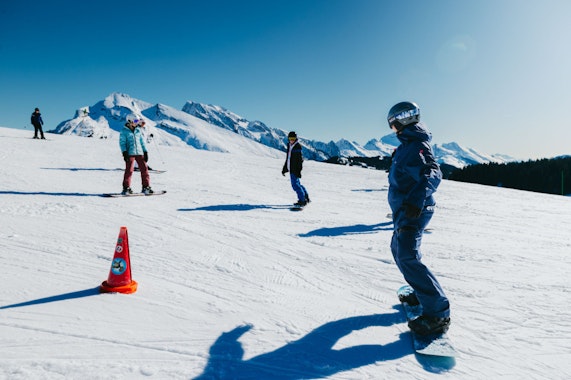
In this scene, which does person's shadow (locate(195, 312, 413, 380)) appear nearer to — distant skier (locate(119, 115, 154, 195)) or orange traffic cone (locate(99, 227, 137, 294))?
orange traffic cone (locate(99, 227, 137, 294))

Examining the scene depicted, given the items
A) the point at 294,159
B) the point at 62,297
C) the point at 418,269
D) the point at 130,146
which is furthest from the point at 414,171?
the point at 130,146

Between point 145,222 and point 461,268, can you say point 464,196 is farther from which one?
point 145,222

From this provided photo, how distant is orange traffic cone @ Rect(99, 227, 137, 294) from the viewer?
11.3 feet

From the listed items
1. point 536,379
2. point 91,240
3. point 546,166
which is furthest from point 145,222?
point 546,166

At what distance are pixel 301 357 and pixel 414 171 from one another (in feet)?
5.85

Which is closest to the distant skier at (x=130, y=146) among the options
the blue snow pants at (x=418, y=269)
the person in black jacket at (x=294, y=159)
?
the person in black jacket at (x=294, y=159)

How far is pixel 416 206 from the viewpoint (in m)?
2.71

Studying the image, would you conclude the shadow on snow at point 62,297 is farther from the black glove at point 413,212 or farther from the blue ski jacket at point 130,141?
the blue ski jacket at point 130,141

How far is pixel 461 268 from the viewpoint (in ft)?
15.9

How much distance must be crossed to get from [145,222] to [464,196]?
39.0 feet

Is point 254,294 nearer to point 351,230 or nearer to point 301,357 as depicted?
point 301,357

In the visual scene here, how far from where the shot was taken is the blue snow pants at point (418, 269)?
9.31ft

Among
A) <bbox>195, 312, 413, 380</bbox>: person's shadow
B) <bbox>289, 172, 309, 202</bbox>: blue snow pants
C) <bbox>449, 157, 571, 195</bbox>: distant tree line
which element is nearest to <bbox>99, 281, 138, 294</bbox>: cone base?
<bbox>195, 312, 413, 380</bbox>: person's shadow

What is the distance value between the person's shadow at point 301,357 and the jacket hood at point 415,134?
1786 millimetres
